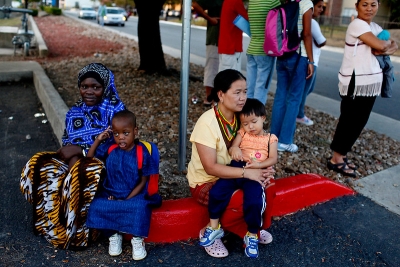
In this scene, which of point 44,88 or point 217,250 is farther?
point 44,88

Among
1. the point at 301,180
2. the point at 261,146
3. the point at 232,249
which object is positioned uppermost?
the point at 261,146

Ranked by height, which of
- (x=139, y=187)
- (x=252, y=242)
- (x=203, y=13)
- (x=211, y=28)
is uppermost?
(x=203, y=13)

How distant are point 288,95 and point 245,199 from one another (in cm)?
212

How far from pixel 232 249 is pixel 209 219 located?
29 cm

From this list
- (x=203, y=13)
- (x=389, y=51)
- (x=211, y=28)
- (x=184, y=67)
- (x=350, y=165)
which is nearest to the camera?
(x=184, y=67)

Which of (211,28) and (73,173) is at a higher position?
(211,28)

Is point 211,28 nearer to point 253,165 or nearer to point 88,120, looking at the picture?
point 88,120

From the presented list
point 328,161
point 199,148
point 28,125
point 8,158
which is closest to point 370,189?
point 328,161

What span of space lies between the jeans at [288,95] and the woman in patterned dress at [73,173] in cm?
204

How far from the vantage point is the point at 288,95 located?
179 inches

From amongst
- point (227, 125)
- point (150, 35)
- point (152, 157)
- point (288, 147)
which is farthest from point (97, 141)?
point (150, 35)

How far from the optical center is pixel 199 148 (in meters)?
2.84

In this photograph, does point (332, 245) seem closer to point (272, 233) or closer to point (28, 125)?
point (272, 233)

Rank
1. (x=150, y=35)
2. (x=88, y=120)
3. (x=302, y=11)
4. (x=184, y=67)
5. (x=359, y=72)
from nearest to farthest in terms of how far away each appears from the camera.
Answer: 1. (x=88, y=120)
2. (x=184, y=67)
3. (x=359, y=72)
4. (x=302, y=11)
5. (x=150, y=35)
